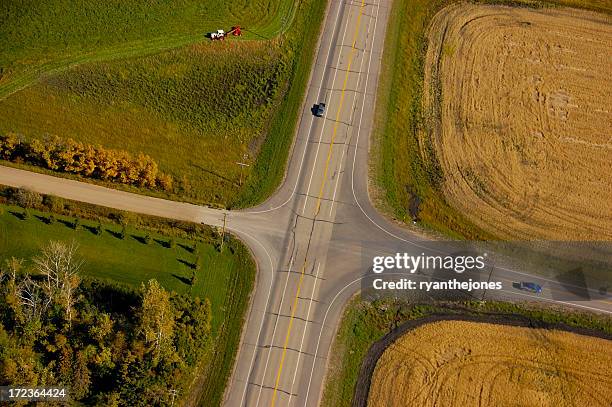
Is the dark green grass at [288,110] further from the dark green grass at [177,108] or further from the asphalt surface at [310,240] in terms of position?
the dark green grass at [177,108]

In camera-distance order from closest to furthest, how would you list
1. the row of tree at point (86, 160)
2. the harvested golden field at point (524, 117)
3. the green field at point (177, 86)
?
the row of tree at point (86, 160) < the harvested golden field at point (524, 117) < the green field at point (177, 86)

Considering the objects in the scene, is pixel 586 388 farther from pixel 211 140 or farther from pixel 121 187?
pixel 121 187

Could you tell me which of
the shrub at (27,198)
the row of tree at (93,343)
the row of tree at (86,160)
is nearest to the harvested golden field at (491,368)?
the row of tree at (93,343)

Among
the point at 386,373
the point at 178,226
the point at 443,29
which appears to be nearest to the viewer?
the point at 386,373

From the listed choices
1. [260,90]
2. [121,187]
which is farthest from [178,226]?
[260,90]

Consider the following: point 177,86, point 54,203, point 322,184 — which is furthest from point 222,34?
point 54,203

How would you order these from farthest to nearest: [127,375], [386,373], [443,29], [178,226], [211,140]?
[443,29]
[211,140]
[178,226]
[386,373]
[127,375]

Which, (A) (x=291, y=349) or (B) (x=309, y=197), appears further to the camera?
(B) (x=309, y=197)
